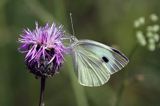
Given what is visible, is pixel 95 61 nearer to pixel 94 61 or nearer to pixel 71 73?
pixel 94 61

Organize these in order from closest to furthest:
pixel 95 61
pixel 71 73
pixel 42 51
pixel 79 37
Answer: pixel 42 51 → pixel 95 61 → pixel 71 73 → pixel 79 37

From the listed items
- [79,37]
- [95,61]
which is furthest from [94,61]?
[79,37]

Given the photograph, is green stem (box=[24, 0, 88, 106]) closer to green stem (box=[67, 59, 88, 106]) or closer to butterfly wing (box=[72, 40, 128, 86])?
green stem (box=[67, 59, 88, 106])

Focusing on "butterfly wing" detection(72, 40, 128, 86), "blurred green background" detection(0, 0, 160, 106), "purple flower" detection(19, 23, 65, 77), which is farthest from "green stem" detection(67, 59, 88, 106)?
"purple flower" detection(19, 23, 65, 77)

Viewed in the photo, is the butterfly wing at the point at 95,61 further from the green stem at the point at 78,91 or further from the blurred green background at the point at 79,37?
the blurred green background at the point at 79,37

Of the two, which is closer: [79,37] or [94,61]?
[94,61]

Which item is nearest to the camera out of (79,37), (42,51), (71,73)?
(42,51)

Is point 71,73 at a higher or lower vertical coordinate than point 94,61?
higher

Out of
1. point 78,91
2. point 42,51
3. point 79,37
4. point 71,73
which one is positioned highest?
point 79,37
